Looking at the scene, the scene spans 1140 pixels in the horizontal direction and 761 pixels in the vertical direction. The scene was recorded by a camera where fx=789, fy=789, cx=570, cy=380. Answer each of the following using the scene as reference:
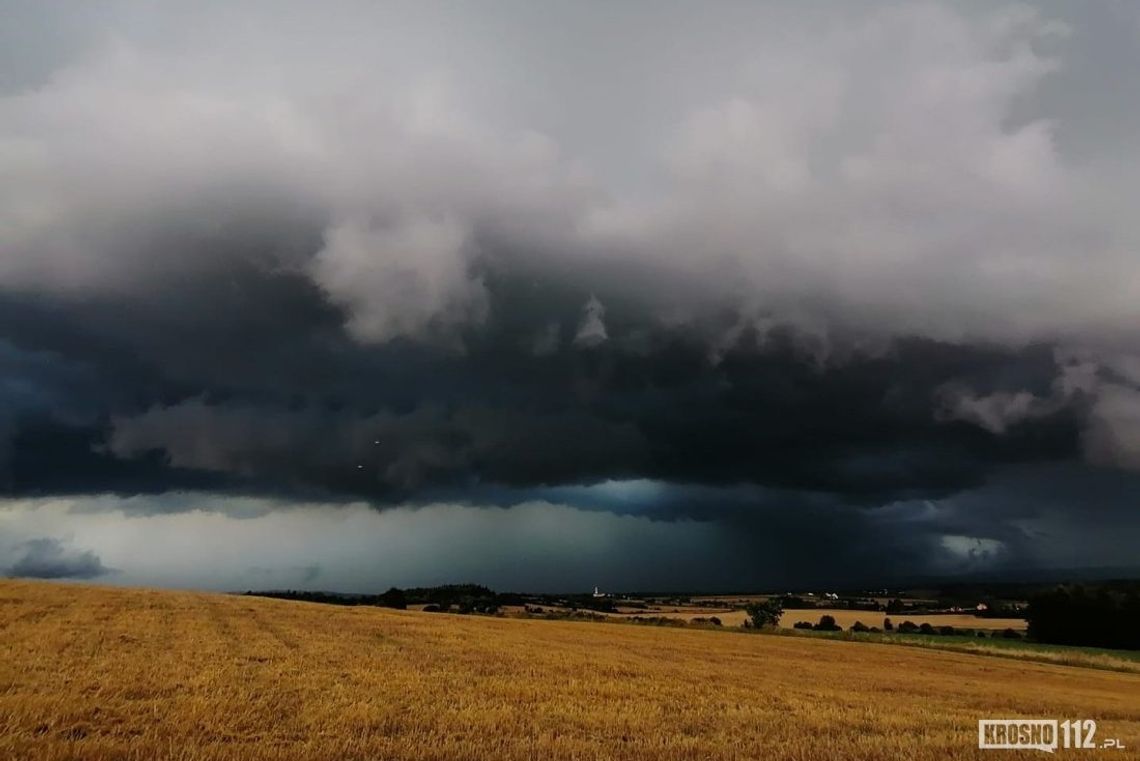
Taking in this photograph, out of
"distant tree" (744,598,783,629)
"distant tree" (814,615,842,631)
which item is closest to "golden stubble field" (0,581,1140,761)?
"distant tree" (814,615,842,631)

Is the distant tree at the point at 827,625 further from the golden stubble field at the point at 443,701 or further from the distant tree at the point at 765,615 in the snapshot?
the golden stubble field at the point at 443,701

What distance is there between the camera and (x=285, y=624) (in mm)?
45000

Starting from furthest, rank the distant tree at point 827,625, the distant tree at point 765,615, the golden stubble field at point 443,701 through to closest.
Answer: the distant tree at point 765,615 < the distant tree at point 827,625 < the golden stubble field at point 443,701

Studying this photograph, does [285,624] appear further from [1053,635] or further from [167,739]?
[1053,635]

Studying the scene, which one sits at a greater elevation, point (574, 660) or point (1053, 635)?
point (574, 660)

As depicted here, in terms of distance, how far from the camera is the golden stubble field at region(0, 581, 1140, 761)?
13.8m

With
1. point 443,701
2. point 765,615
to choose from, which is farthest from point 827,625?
point 443,701

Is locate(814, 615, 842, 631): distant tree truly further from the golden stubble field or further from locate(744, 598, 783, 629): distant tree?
the golden stubble field

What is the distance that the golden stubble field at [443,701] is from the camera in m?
13.8

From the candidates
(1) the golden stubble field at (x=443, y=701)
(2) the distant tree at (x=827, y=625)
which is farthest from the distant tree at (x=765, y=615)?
(1) the golden stubble field at (x=443, y=701)

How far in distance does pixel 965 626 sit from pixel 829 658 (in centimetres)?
7991

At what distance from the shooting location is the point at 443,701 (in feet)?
62.3

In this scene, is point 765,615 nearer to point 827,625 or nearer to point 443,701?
point 827,625

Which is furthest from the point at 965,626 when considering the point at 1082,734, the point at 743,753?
the point at 743,753
